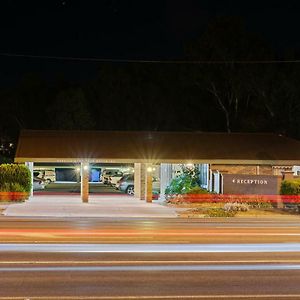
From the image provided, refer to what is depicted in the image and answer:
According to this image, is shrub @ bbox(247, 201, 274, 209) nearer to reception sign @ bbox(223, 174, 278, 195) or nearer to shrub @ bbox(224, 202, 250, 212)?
reception sign @ bbox(223, 174, 278, 195)

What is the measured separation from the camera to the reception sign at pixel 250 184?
37.4m

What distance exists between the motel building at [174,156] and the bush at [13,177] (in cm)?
75

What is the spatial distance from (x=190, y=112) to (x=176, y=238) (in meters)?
47.7

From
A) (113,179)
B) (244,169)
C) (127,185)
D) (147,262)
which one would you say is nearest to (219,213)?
(244,169)

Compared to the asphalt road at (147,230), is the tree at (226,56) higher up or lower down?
higher up

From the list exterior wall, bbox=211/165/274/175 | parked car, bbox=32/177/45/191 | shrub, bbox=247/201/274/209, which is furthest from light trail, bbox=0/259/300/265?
parked car, bbox=32/177/45/191

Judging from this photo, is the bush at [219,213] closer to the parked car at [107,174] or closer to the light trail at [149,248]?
the light trail at [149,248]

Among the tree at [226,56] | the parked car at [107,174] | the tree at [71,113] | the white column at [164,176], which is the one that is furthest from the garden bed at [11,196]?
the tree at [71,113]

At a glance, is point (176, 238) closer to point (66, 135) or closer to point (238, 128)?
point (66, 135)

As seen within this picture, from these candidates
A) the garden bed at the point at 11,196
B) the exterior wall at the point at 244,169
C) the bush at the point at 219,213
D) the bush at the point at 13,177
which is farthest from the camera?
the exterior wall at the point at 244,169

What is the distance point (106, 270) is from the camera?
48.0ft

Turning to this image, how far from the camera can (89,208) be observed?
3503 centimetres

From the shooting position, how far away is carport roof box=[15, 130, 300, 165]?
3938 centimetres

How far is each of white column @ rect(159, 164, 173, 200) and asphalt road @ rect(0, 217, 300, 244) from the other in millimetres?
12696
